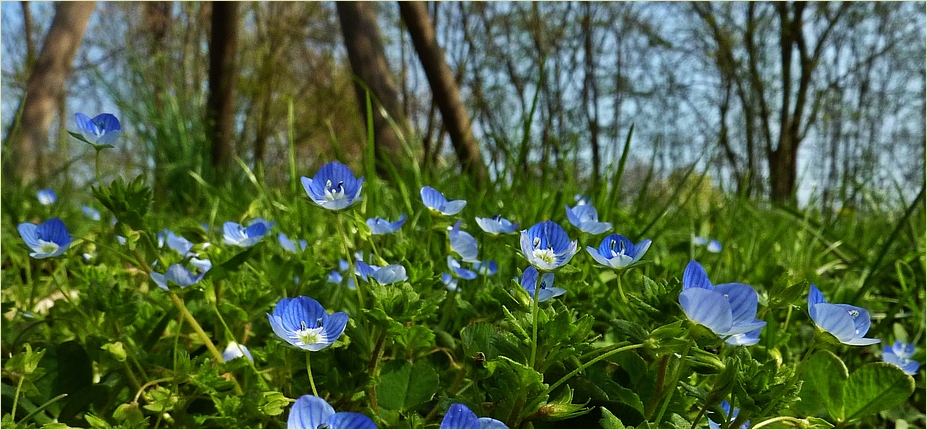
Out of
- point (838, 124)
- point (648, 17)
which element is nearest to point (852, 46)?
point (838, 124)

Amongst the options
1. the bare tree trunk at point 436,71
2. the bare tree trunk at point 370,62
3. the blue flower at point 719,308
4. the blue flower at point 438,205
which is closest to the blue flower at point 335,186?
the blue flower at point 438,205

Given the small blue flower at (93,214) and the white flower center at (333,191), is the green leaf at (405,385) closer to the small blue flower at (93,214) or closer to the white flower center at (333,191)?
the white flower center at (333,191)

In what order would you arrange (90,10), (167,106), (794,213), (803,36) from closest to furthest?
(794,213)
(90,10)
(167,106)
(803,36)

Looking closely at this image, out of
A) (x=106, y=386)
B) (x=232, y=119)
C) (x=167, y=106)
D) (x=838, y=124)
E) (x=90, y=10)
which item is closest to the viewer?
(x=106, y=386)

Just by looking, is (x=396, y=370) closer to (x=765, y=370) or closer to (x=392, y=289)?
(x=392, y=289)

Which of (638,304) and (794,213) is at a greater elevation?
(794,213)

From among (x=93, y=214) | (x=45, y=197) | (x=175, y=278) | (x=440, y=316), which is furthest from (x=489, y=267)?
(x=45, y=197)

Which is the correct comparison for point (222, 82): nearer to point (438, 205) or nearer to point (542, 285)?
point (438, 205)
